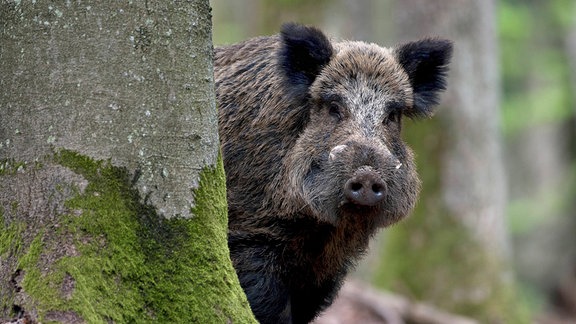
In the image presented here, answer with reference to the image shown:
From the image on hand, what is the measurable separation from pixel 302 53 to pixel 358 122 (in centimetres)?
75

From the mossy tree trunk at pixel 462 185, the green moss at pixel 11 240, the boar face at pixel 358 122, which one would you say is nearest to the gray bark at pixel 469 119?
the mossy tree trunk at pixel 462 185

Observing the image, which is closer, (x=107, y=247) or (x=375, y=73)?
(x=107, y=247)

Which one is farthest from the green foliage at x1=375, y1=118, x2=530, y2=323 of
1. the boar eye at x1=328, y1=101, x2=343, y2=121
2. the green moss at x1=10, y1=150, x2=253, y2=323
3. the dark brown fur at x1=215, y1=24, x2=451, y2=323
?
the green moss at x1=10, y1=150, x2=253, y2=323

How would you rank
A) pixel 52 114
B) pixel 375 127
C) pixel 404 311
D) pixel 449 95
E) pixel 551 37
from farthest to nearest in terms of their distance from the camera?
pixel 551 37 → pixel 449 95 → pixel 404 311 → pixel 375 127 → pixel 52 114

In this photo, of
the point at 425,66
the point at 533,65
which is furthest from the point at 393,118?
the point at 533,65

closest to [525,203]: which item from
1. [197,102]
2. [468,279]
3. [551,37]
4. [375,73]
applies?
A: [551,37]

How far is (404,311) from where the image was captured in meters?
10.8

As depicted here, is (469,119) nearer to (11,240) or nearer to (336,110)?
(336,110)

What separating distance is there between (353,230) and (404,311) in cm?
439

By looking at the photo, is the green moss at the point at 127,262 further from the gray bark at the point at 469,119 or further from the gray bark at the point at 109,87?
the gray bark at the point at 469,119

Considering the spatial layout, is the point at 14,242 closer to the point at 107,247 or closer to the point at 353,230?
the point at 107,247

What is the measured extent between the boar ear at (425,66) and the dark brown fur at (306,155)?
0.04ft

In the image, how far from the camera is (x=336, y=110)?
6777 millimetres

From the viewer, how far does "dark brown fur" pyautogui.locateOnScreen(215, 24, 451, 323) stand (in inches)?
256
